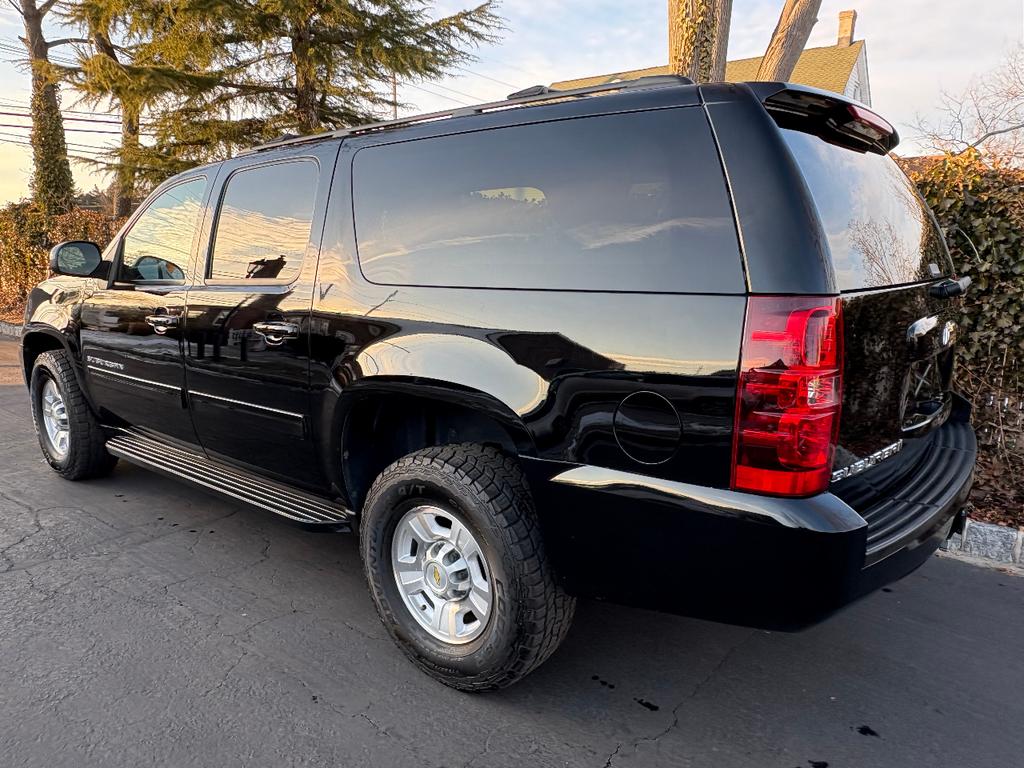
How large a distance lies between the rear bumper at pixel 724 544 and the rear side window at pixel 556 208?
1.91 feet

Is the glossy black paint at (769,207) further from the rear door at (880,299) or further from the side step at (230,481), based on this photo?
the side step at (230,481)

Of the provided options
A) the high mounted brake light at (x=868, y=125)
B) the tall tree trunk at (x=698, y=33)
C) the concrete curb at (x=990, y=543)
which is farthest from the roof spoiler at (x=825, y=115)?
the tall tree trunk at (x=698, y=33)

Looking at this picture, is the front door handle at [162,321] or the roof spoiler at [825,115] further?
the front door handle at [162,321]

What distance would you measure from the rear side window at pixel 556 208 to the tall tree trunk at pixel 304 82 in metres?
8.89

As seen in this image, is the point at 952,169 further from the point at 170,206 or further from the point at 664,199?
the point at 170,206

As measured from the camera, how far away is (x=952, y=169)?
4.33 meters

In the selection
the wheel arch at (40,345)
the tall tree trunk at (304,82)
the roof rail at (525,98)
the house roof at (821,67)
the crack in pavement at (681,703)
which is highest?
the house roof at (821,67)

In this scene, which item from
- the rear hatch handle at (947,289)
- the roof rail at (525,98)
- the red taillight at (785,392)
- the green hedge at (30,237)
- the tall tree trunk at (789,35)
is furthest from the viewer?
the green hedge at (30,237)

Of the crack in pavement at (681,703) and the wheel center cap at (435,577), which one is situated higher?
the wheel center cap at (435,577)

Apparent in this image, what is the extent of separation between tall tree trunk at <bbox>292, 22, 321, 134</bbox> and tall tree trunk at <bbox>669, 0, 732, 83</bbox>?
6.32 meters

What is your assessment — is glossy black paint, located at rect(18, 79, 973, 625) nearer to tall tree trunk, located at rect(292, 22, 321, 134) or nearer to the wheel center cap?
the wheel center cap

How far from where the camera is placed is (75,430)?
14.7ft

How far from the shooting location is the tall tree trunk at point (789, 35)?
7.01 meters

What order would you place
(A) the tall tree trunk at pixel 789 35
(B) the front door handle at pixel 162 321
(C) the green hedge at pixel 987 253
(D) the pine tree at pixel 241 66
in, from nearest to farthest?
1. (B) the front door handle at pixel 162 321
2. (C) the green hedge at pixel 987 253
3. (A) the tall tree trunk at pixel 789 35
4. (D) the pine tree at pixel 241 66
